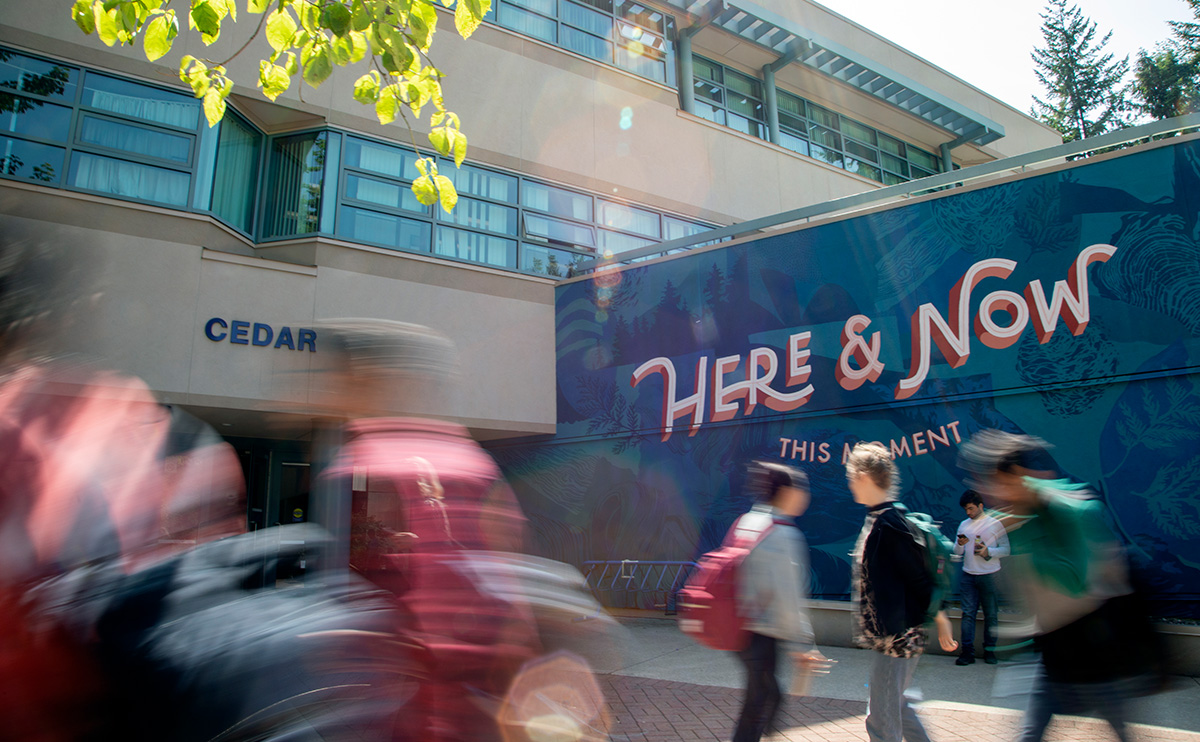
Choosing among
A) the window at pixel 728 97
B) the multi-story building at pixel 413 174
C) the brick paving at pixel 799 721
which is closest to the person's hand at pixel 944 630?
the brick paving at pixel 799 721

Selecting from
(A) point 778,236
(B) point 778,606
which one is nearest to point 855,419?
(A) point 778,236

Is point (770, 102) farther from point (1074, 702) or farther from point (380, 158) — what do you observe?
point (1074, 702)

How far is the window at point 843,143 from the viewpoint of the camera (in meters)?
16.7

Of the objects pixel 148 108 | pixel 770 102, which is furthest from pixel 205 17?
pixel 770 102

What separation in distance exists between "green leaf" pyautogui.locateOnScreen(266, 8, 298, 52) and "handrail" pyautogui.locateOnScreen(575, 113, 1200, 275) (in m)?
6.71

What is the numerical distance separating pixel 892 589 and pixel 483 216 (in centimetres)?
987

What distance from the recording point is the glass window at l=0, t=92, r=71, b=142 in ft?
29.1

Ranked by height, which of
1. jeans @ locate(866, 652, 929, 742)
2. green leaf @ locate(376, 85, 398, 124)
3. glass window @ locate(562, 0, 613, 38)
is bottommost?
jeans @ locate(866, 652, 929, 742)

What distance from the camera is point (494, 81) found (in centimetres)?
1229

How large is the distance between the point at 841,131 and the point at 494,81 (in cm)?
936

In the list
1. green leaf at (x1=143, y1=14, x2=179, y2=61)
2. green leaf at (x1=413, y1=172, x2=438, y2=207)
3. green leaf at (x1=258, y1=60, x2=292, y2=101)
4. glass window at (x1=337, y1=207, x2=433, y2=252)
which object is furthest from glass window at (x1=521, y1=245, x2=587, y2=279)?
green leaf at (x1=143, y1=14, x2=179, y2=61)

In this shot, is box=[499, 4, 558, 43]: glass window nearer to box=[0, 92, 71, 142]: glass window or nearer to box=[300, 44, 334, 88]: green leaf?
box=[0, 92, 71, 142]: glass window

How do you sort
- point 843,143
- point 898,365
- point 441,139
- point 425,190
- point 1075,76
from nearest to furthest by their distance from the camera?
point 441,139 < point 425,190 < point 898,365 < point 843,143 < point 1075,76

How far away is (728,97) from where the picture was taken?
52.3 ft
